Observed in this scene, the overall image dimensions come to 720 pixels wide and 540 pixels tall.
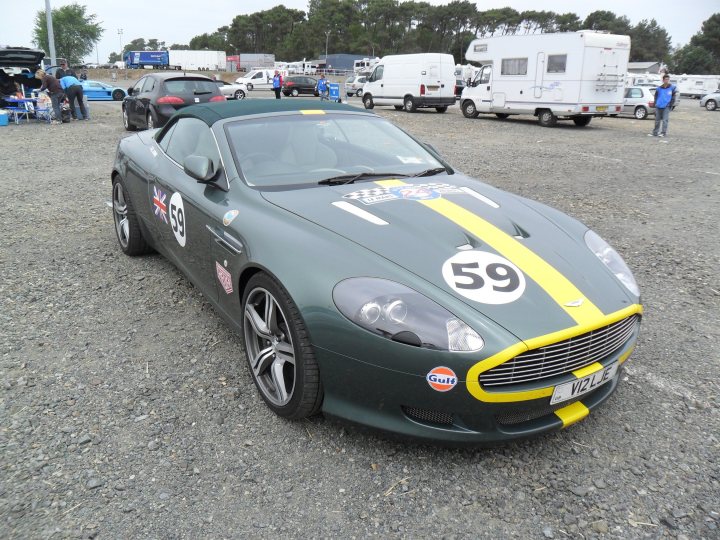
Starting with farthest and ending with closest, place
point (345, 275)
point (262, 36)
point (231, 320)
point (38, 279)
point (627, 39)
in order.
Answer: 1. point (262, 36)
2. point (627, 39)
3. point (38, 279)
4. point (231, 320)
5. point (345, 275)

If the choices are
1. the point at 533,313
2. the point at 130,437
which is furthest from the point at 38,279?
the point at 533,313

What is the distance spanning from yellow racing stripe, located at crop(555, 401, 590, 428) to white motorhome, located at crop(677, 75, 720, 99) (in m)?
51.3

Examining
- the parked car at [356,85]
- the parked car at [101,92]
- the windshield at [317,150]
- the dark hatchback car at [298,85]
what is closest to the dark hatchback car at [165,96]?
the windshield at [317,150]

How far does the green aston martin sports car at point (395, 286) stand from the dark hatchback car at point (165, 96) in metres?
10.2

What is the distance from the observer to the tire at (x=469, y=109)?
20653mm

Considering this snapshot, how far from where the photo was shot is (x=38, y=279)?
4480mm

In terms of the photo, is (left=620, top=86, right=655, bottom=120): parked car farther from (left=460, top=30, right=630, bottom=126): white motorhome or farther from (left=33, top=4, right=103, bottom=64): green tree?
(left=33, top=4, right=103, bottom=64): green tree

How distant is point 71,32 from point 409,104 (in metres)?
72.0

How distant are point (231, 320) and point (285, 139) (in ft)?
4.04

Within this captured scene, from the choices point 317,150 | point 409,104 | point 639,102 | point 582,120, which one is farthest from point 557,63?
point 317,150

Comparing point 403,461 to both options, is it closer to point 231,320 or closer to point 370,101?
point 231,320

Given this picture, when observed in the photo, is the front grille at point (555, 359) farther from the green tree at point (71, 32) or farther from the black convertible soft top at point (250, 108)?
the green tree at point (71, 32)

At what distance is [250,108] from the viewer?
12.3 feet

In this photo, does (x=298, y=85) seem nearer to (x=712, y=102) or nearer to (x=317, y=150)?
(x=712, y=102)
